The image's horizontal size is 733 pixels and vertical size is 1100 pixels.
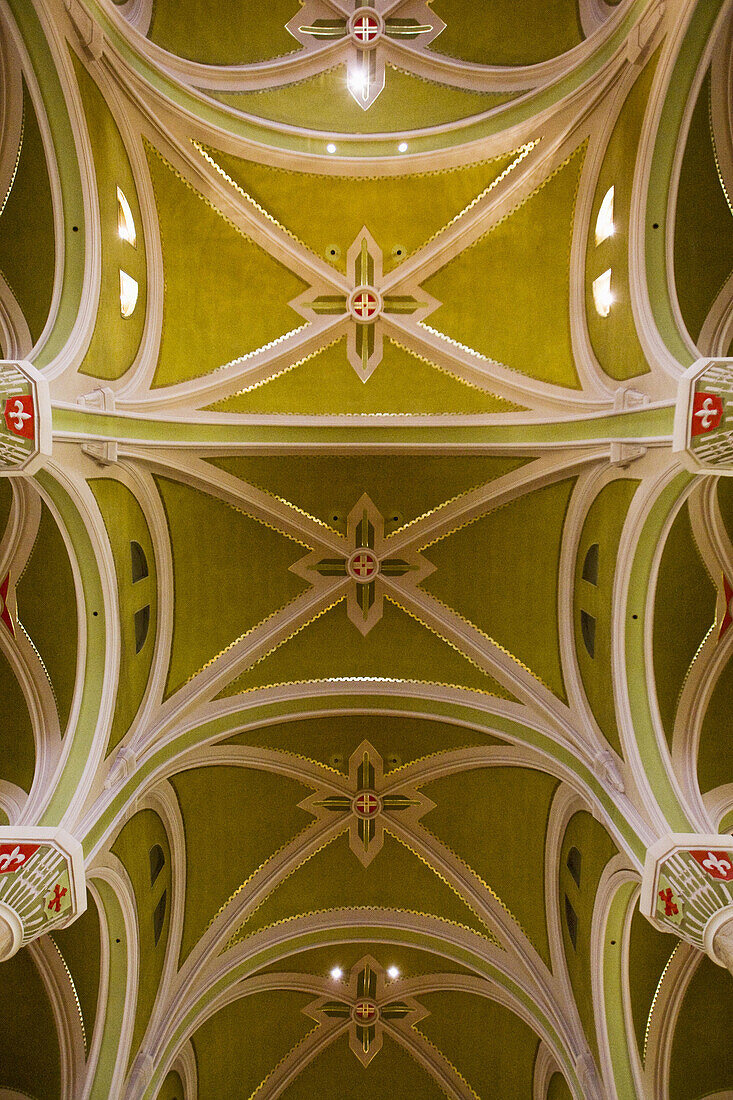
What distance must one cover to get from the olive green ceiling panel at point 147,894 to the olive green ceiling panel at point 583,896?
588 cm

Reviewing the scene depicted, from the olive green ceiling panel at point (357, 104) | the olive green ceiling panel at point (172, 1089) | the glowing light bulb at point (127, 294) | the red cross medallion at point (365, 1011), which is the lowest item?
the olive green ceiling panel at point (172, 1089)

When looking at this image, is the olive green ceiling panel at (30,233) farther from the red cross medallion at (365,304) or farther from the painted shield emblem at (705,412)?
the painted shield emblem at (705,412)

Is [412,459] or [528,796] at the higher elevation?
[412,459]

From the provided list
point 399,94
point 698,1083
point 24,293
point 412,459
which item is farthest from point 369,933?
point 399,94

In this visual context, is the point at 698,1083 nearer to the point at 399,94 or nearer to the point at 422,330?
the point at 422,330

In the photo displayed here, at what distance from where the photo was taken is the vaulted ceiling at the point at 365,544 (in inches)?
351

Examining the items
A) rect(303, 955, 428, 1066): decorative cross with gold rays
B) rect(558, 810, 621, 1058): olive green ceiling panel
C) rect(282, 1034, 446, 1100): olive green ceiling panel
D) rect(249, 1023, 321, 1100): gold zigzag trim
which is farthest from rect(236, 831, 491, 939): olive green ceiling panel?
rect(282, 1034, 446, 1100): olive green ceiling panel

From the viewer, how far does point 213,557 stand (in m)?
11.3

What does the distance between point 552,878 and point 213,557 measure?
23.1 feet

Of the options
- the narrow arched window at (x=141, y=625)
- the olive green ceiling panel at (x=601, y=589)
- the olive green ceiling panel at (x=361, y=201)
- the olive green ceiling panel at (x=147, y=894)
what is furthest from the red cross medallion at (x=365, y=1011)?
the olive green ceiling panel at (x=361, y=201)

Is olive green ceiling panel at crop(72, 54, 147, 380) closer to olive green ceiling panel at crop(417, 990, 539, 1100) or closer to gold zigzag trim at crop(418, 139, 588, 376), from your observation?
gold zigzag trim at crop(418, 139, 588, 376)

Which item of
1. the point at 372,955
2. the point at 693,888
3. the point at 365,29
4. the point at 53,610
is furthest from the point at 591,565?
the point at 365,29

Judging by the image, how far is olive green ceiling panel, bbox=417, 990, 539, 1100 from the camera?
1220cm

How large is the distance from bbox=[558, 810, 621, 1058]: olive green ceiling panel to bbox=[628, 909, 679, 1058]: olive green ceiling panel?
0.87 ft
